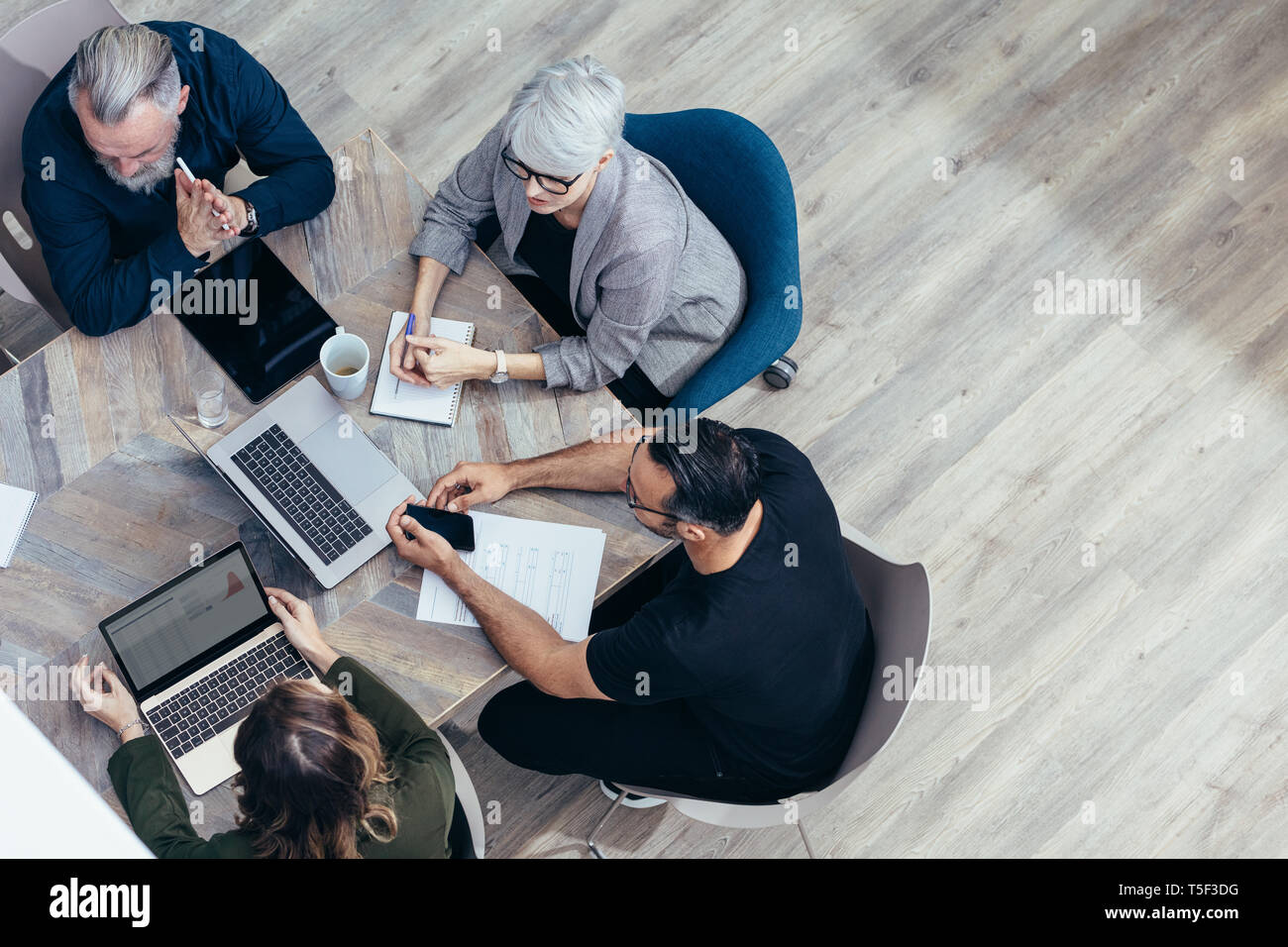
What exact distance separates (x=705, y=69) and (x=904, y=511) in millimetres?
1594

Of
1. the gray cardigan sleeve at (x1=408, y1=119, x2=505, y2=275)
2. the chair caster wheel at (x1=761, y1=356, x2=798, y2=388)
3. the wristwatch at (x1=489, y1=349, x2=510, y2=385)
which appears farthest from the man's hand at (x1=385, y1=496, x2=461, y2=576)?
the chair caster wheel at (x1=761, y1=356, x2=798, y2=388)

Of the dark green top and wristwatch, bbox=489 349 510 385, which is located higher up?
wristwatch, bbox=489 349 510 385

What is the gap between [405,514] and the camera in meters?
1.80

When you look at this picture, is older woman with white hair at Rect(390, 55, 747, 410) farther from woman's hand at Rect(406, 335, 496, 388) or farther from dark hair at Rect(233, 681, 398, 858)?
dark hair at Rect(233, 681, 398, 858)

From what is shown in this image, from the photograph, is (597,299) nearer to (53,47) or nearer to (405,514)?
(405,514)

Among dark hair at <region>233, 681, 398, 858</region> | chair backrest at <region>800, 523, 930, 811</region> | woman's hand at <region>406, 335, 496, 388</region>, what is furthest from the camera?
woman's hand at <region>406, 335, 496, 388</region>

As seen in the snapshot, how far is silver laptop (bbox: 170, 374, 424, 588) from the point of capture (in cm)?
180

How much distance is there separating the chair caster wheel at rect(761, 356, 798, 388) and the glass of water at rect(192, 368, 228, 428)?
153 centimetres

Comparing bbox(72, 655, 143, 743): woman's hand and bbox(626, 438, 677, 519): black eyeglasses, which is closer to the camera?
bbox(72, 655, 143, 743): woman's hand

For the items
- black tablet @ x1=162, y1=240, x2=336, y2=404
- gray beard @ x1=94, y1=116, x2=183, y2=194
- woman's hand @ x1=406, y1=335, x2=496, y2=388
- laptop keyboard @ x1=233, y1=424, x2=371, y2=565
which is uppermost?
gray beard @ x1=94, y1=116, x2=183, y2=194

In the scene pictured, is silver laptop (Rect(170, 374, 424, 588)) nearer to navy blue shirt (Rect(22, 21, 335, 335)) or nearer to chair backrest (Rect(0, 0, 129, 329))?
navy blue shirt (Rect(22, 21, 335, 335))

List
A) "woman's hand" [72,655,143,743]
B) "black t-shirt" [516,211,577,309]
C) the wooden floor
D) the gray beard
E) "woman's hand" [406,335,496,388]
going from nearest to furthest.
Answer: "woman's hand" [72,655,143,743], "woman's hand" [406,335,496,388], the gray beard, "black t-shirt" [516,211,577,309], the wooden floor

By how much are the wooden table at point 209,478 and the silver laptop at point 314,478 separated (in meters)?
0.04
